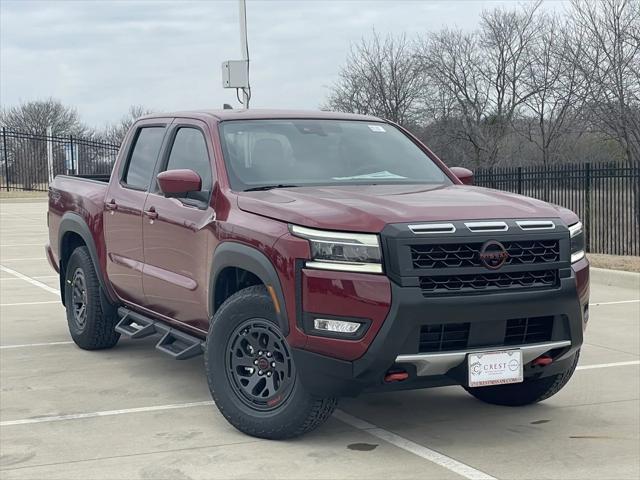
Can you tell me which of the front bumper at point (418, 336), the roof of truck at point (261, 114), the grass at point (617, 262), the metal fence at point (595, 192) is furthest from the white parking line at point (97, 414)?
the metal fence at point (595, 192)

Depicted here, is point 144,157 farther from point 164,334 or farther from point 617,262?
point 617,262

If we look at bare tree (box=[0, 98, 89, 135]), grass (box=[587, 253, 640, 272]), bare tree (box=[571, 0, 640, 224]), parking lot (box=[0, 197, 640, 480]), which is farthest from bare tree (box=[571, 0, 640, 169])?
bare tree (box=[0, 98, 89, 135])

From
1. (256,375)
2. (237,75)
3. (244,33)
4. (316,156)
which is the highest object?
(244,33)

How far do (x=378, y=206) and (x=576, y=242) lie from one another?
1240 mm

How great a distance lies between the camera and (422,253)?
191 inches

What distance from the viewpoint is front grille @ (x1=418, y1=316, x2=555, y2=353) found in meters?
4.88

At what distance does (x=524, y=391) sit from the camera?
6.10m

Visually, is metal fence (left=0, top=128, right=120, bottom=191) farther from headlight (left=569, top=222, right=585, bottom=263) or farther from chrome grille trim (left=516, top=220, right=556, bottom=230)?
chrome grille trim (left=516, top=220, right=556, bottom=230)

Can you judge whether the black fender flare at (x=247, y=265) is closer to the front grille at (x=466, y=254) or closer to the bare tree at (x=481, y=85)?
the front grille at (x=466, y=254)

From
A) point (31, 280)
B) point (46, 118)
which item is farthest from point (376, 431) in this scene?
point (46, 118)

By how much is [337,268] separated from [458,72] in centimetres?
3564

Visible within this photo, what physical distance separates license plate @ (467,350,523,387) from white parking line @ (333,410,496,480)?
0.42 meters

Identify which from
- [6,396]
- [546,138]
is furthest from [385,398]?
[546,138]

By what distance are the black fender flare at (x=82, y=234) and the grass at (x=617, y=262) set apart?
8063 millimetres
